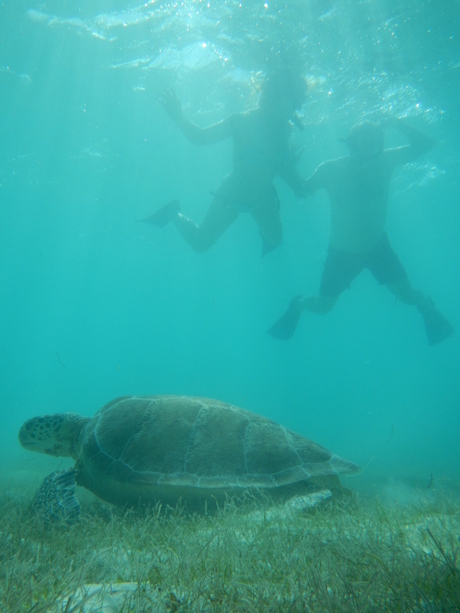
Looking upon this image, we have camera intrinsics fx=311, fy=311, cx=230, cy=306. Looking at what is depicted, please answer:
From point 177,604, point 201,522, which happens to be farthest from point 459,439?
point 177,604

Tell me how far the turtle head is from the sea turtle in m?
0.63

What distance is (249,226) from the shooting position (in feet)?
81.1

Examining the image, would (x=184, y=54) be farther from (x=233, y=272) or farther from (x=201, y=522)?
(x=233, y=272)

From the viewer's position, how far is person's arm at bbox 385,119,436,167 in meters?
8.03

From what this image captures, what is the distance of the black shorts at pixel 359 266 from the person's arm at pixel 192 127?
446 centimetres

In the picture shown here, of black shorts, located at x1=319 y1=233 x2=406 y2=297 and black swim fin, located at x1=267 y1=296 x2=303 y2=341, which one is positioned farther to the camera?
black swim fin, located at x1=267 y1=296 x2=303 y2=341

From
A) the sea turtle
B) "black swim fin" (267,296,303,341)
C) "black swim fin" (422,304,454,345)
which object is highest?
"black swim fin" (422,304,454,345)

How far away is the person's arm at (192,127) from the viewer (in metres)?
7.87

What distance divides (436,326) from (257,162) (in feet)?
21.0

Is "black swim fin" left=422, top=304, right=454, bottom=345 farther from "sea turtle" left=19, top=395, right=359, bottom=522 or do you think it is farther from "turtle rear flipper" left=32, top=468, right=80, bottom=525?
"turtle rear flipper" left=32, top=468, right=80, bottom=525

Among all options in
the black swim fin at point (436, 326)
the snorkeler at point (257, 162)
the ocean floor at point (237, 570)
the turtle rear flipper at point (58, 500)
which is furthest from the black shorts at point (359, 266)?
the turtle rear flipper at point (58, 500)

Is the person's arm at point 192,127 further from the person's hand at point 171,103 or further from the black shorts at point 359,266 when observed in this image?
the black shorts at point 359,266

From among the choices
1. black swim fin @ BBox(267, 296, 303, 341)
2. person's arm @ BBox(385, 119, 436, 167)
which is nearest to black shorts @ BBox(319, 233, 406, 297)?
black swim fin @ BBox(267, 296, 303, 341)

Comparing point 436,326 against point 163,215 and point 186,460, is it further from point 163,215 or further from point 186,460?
point 163,215
